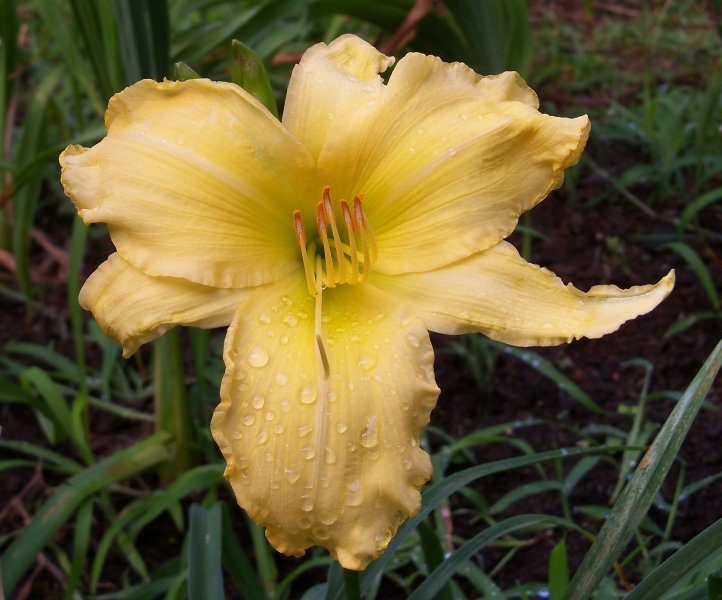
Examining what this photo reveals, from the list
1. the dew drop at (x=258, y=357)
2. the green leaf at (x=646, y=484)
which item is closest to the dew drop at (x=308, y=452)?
the dew drop at (x=258, y=357)

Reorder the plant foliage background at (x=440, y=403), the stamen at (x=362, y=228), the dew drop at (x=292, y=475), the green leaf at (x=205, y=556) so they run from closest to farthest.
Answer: the dew drop at (x=292, y=475) < the stamen at (x=362, y=228) < the green leaf at (x=205, y=556) < the plant foliage background at (x=440, y=403)

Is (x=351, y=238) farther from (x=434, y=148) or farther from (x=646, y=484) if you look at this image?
(x=646, y=484)

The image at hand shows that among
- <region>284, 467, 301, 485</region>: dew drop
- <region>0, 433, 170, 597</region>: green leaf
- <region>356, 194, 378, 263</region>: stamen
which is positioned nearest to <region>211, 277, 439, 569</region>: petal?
<region>284, 467, 301, 485</region>: dew drop

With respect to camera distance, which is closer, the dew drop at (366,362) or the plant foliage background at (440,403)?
the dew drop at (366,362)

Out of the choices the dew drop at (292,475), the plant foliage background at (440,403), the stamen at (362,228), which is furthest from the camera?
the plant foliage background at (440,403)

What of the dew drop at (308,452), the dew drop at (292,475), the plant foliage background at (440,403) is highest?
the dew drop at (308,452)

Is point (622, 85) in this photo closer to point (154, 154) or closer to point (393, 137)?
point (393, 137)

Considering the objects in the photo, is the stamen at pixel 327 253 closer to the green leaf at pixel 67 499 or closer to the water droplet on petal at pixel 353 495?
the water droplet on petal at pixel 353 495

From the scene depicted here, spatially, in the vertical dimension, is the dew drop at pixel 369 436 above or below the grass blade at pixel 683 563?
above

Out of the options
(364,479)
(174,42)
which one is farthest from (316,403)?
(174,42)
